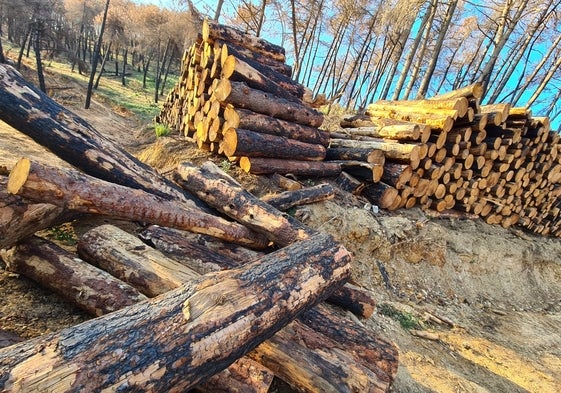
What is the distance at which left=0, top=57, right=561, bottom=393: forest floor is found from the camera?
298 cm

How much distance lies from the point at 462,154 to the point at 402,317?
365 centimetres

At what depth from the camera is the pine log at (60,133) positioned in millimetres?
2754

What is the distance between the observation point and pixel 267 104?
5.34 m

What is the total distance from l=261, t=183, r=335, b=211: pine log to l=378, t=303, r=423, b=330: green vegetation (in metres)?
1.77

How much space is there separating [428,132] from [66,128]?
18.2 ft

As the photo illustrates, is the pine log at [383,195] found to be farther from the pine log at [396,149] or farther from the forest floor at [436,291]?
the pine log at [396,149]

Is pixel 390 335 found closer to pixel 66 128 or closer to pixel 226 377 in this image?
pixel 226 377

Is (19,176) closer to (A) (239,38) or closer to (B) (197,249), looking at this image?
(B) (197,249)

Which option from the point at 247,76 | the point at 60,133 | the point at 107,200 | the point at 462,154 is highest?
the point at 247,76

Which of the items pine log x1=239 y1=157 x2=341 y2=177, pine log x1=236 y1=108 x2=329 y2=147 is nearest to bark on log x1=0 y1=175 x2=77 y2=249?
pine log x1=239 y1=157 x2=341 y2=177

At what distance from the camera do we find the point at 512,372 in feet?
11.9

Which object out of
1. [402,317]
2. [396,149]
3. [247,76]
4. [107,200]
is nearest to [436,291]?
[402,317]

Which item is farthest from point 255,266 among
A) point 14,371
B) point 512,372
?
point 512,372

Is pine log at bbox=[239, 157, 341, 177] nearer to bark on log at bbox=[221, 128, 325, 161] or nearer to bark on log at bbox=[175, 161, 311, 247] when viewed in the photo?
bark on log at bbox=[221, 128, 325, 161]
